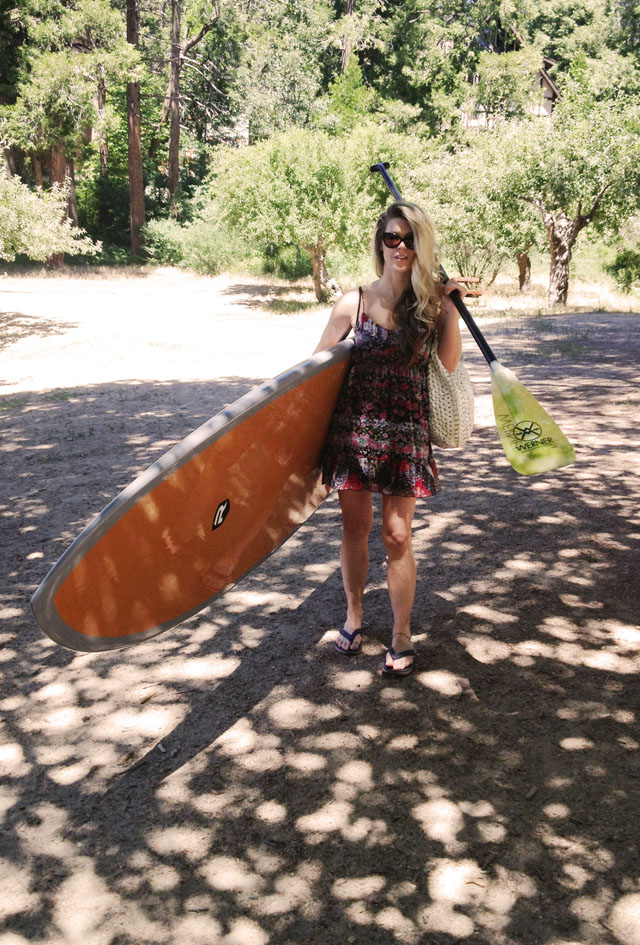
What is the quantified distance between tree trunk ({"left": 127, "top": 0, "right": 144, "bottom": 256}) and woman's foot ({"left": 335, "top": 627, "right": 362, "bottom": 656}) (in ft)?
116

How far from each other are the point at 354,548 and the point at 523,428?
950 mm

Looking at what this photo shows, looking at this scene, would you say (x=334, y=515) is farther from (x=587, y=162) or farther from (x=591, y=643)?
(x=587, y=162)

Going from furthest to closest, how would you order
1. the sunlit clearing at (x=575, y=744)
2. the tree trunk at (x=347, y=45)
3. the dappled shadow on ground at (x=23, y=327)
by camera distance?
the tree trunk at (x=347, y=45), the dappled shadow on ground at (x=23, y=327), the sunlit clearing at (x=575, y=744)

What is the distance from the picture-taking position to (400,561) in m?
3.39

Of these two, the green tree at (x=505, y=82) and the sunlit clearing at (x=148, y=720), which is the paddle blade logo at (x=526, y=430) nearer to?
the sunlit clearing at (x=148, y=720)

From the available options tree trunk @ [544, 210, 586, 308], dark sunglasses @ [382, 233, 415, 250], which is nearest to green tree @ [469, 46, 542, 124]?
tree trunk @ [544, 210, 586, 308]

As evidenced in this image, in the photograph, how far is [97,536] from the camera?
8.63ft

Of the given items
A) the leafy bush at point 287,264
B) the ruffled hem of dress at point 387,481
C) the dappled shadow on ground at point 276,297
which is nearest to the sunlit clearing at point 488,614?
the ruffled hem of dress at point 387,481

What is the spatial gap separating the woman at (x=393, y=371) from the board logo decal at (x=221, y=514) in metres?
0.43

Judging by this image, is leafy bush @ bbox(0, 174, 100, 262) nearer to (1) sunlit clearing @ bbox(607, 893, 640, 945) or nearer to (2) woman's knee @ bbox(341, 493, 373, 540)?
(2) woman's knee @ bbox(341, 493, 373, 540)

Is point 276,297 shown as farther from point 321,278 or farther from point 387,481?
point 387,481

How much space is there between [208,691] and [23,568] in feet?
6.41

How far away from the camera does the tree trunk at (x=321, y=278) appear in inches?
1022

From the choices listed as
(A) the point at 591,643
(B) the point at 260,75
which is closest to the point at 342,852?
(A) the point at 591,643
